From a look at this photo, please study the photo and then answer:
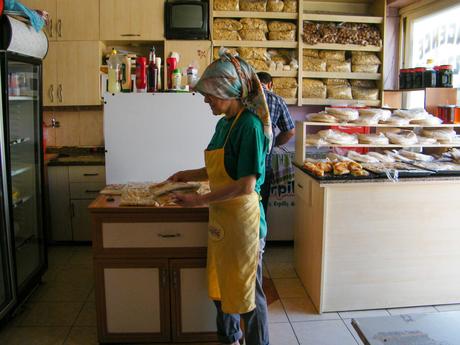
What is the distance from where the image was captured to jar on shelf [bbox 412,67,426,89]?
155 inches

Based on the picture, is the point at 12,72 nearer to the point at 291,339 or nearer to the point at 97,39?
the point at 97,39

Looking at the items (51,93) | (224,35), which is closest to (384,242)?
(224,35)

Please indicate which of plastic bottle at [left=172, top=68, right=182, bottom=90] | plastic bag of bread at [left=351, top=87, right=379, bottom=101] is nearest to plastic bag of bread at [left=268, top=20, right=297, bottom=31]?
plastic bag of bread at [left=351, top=87, right=379, bottom=101]

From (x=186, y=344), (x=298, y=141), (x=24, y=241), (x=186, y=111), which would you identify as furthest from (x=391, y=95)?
(x=24, y=241)

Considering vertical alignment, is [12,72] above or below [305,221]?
above

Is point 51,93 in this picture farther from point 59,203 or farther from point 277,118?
point 277,118

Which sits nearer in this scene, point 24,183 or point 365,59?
point 24,183

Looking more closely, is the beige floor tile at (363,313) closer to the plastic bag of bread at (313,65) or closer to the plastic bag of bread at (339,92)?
the plastic bag of bread at (339,92)

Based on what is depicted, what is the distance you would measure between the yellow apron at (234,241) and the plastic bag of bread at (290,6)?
2688 mm

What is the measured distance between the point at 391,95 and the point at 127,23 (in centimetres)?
271

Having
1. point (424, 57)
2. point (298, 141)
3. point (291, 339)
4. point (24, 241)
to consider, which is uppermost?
point (424, 57)

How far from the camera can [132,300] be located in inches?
98.4

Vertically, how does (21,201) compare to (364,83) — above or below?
below

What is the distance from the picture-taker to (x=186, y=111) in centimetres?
292
